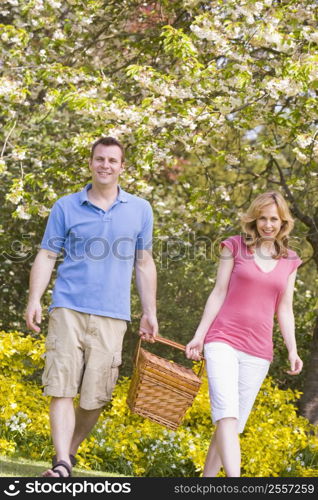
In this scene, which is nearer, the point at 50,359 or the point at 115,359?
the point at 50,359

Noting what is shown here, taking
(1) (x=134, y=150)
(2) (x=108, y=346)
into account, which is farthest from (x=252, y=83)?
(2) (x=108, y=346)

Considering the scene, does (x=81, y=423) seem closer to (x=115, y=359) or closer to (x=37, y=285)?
(x=115, y=359)

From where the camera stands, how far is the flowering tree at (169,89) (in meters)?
5.97

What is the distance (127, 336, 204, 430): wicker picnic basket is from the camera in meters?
4.85

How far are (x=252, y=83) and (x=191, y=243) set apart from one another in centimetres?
269

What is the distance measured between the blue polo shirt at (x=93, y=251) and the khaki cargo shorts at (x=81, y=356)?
0.06 m

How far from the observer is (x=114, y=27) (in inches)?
330

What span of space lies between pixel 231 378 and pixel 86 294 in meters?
0.87

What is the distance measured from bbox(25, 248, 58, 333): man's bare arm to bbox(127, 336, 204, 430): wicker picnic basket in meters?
0.86

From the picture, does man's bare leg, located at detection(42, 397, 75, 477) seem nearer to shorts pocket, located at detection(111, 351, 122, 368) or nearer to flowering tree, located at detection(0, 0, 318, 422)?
shorts pocket, located at detection(111, 351, 122, 368)

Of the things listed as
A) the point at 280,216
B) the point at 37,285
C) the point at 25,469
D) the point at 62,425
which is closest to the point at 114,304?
the point at 37,285

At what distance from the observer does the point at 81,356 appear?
4.28 m

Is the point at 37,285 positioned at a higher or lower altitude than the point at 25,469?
higher
